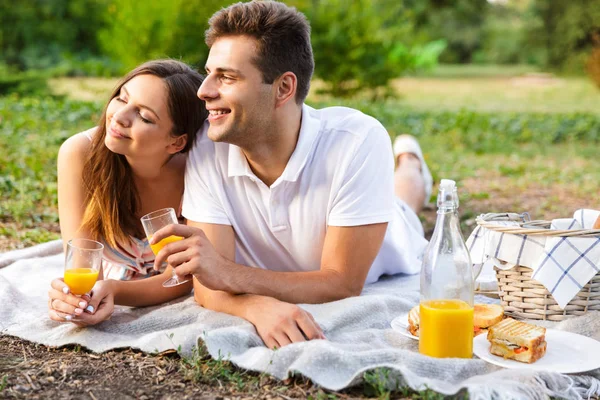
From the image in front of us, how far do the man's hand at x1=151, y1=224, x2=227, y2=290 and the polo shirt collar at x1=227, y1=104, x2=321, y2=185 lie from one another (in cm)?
51

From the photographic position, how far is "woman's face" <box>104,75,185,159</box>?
3.36 meters

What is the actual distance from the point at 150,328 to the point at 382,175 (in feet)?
4.03

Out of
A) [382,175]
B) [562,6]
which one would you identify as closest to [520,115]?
[382,175]

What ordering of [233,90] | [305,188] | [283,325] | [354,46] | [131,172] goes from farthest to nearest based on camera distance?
[354,46] → [131,172] → [305,188] → [233,90] → [283,325]

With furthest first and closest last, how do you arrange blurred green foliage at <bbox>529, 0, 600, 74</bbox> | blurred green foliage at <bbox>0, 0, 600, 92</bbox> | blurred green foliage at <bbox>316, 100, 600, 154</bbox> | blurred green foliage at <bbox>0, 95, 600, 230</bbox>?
blurred green foliage at <bbox>529, 0, 600, 74</bbox>
blurred green foliage at <bbox>0, 0, 600, 92</bbox>
blurred green foliage at <bbox>316, 100, 600, 154</bbox>
blurred green foliage at <bbox>0, 95, 600, 230</bbox>

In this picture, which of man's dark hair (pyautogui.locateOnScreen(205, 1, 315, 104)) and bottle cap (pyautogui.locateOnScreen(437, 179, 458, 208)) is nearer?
bottle cap (pyautogui.locateOnScreen(437, 179, 458, 208))

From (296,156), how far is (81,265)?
3.44 ft

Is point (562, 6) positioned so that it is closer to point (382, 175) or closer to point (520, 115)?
point (520, 115)

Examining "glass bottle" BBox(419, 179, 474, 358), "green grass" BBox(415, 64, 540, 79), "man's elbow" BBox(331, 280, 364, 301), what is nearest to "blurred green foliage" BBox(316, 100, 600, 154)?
"man's elbow" BBox(331, 280, 364, 301)

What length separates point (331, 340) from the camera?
9.96ft

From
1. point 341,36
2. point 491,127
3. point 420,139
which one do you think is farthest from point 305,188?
point 341,36

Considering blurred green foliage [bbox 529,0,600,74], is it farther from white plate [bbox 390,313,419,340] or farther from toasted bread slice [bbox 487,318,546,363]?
toasted bread slice [bbox 487,318,546,363]

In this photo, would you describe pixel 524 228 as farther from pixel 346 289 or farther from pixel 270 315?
pixel 270 315

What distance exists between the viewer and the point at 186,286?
3.74 m
